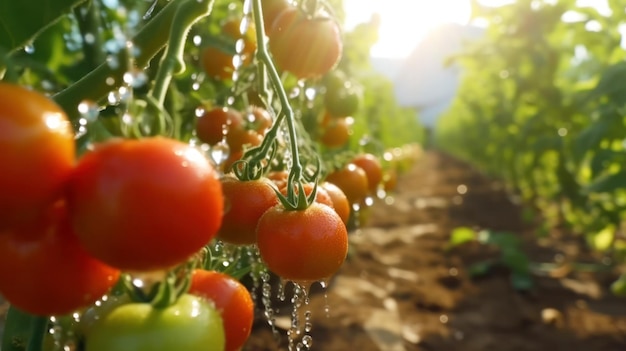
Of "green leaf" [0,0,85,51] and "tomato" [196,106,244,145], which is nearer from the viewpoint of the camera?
"green leaf" [0,0,85,51]

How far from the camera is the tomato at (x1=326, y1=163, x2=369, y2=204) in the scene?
5.68 feet

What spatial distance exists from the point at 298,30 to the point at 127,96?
2.12ft

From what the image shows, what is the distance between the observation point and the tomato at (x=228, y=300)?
0.79 meters

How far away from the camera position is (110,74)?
2.97 ft

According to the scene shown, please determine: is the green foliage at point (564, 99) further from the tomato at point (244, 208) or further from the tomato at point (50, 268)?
the tomato at point (50, 268)

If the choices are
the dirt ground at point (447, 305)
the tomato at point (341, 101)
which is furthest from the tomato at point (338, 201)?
the tomato at point (341, 101)

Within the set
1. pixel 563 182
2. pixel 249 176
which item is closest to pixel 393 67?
pixel 563 182

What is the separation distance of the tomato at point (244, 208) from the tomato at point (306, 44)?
0.35 meters

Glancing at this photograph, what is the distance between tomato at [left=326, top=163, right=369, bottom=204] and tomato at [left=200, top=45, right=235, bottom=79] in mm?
396

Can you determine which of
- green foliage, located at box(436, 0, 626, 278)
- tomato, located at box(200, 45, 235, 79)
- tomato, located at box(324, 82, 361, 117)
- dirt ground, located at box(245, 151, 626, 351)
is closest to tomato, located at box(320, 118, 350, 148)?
tomato, located at box(324, 82, 361, 117)

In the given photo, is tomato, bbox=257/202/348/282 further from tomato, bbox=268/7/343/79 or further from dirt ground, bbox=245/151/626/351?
dirt ground, bbox=245/151/626/351

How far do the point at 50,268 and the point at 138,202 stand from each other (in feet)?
0.39

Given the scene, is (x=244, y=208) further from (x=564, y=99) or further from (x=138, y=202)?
(x=564, y=99)

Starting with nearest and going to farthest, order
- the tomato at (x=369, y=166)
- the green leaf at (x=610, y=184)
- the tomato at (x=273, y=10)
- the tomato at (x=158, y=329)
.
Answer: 1. the tomato at (x=158, y=329)
2. the tomato at (x=273, y=10)
3. the tomato at (x=369, y=166)
4. the green leaf at (x=610, y=184)
